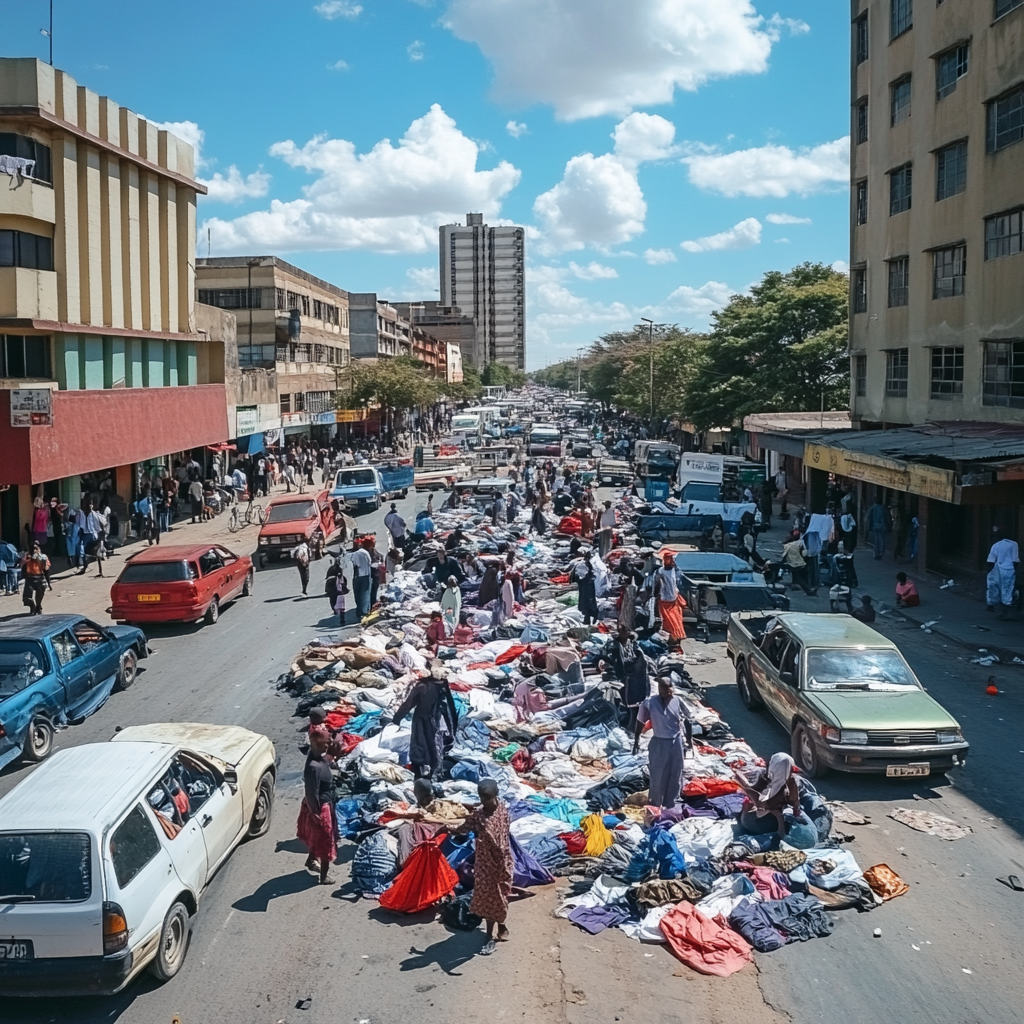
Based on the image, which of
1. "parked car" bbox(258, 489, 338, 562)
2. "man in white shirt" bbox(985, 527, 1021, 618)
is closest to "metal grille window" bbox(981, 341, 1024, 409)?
"man in white shirt" bbox(985, 527, 1021, 618)

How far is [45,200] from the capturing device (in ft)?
92.0

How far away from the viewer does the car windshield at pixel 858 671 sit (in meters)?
12.5

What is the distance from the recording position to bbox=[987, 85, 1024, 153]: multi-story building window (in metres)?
24.4

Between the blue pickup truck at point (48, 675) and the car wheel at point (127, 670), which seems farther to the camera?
the car wheel at point (127, 670)

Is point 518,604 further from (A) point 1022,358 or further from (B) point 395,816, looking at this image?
(A) point 1022,358

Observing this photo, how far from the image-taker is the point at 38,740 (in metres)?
13.2

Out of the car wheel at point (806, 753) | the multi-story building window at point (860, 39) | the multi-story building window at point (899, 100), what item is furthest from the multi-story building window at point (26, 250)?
the multi-story building window at point (860, 39)

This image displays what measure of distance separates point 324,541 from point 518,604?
957 cm

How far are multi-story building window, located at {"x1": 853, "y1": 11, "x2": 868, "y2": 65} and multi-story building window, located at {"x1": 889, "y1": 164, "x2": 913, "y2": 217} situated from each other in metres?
5.62

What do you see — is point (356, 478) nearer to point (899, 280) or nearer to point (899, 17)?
point (899, 280)

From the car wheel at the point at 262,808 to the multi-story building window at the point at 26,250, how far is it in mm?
21383

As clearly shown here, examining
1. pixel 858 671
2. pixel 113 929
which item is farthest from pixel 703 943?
pixel 858 671

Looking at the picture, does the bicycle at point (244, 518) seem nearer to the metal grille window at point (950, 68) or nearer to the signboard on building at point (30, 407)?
the signboard on building at point (30, 407)

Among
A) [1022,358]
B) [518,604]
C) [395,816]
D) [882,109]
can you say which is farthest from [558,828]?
[882,109]
